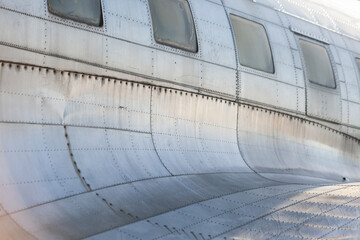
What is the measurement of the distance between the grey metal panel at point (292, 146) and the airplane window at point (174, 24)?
1.52 m

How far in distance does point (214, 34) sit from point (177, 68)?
126 centimetres

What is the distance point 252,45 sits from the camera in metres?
11.0

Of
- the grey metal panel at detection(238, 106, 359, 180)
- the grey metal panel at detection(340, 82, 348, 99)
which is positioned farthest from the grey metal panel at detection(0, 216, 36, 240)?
the grey metal panel at detection(340, 82, 348, 99)

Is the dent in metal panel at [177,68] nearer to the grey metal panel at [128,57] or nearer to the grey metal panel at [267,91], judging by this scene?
the grey metal panel at [128,57]

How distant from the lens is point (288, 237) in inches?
232

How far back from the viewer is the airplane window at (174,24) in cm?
912

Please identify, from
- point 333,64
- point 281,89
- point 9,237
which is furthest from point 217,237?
point 333,64

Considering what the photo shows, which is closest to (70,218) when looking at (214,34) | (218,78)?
(218,78)

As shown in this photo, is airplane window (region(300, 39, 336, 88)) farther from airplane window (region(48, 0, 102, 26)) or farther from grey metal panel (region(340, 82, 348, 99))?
airplane window (region(48, 0, 102, 26))

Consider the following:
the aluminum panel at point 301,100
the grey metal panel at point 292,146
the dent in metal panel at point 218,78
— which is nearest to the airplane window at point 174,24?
the dent in metal panel at point 218,78

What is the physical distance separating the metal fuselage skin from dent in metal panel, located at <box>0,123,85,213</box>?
13mm

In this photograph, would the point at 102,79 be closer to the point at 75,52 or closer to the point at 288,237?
the point at 75,52

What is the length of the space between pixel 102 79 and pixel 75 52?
499mm

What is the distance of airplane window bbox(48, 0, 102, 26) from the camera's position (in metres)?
7.76
